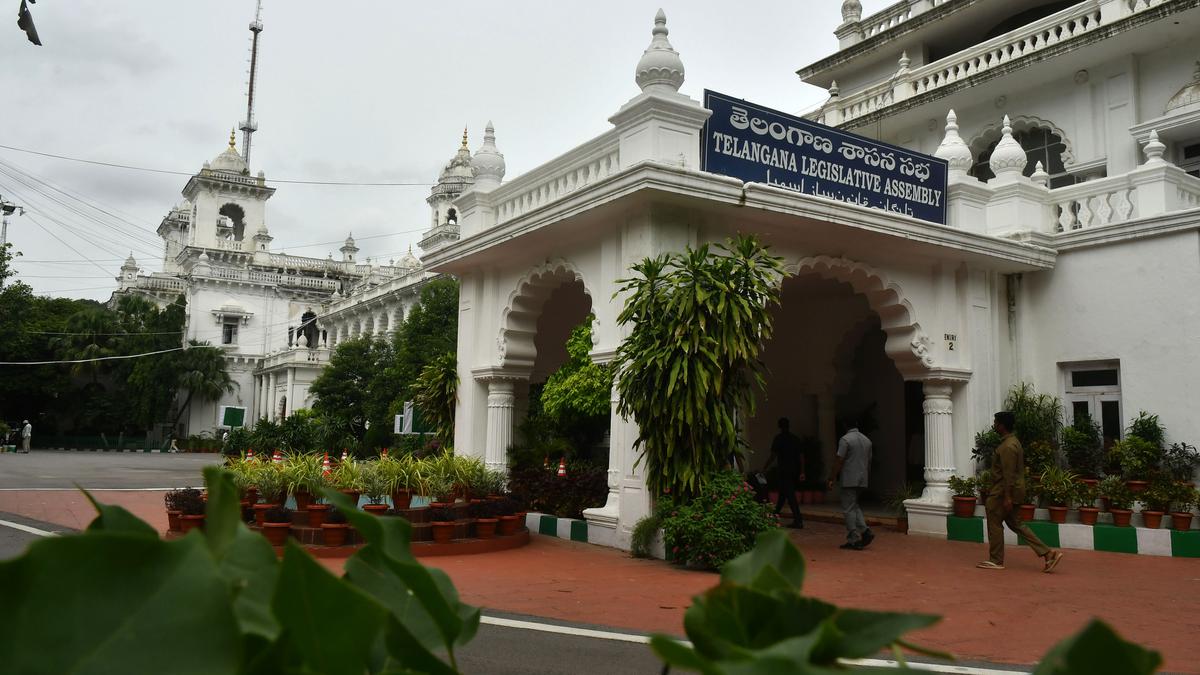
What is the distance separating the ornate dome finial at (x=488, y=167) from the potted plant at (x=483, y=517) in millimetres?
4195

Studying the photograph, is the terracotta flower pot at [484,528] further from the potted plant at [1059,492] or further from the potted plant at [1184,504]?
the potted plant at [1184,504]

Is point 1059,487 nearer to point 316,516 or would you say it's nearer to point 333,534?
point 333,534

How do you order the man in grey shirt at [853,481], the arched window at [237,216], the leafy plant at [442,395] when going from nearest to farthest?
the man in grey shirt at [853,481] < the leafy plant at [442,395] < the arched window at [237,216]

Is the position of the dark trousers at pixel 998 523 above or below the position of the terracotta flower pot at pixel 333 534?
above

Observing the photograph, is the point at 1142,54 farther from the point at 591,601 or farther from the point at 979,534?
the point at 591,601

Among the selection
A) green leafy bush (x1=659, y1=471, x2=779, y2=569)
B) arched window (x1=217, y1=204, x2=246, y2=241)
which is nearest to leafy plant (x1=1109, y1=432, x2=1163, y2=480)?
green leafy bush (x1=659, y1=471, x2=779, y2=569)

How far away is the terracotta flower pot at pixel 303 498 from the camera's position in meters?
8.58

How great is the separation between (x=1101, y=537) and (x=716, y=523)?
4545 mm

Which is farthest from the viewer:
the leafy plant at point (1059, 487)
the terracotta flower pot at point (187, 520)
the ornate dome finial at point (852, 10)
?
the ornate dome finial at point (852, 10)

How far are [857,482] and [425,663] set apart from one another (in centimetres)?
862

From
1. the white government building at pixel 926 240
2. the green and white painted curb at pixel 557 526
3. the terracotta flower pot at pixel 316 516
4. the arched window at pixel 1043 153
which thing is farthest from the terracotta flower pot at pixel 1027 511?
the terracotta flower pot at pixel 316 516

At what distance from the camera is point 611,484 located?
337 inches

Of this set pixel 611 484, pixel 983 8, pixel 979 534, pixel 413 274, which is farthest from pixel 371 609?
pixel 413 274

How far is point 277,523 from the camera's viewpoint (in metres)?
8.07
